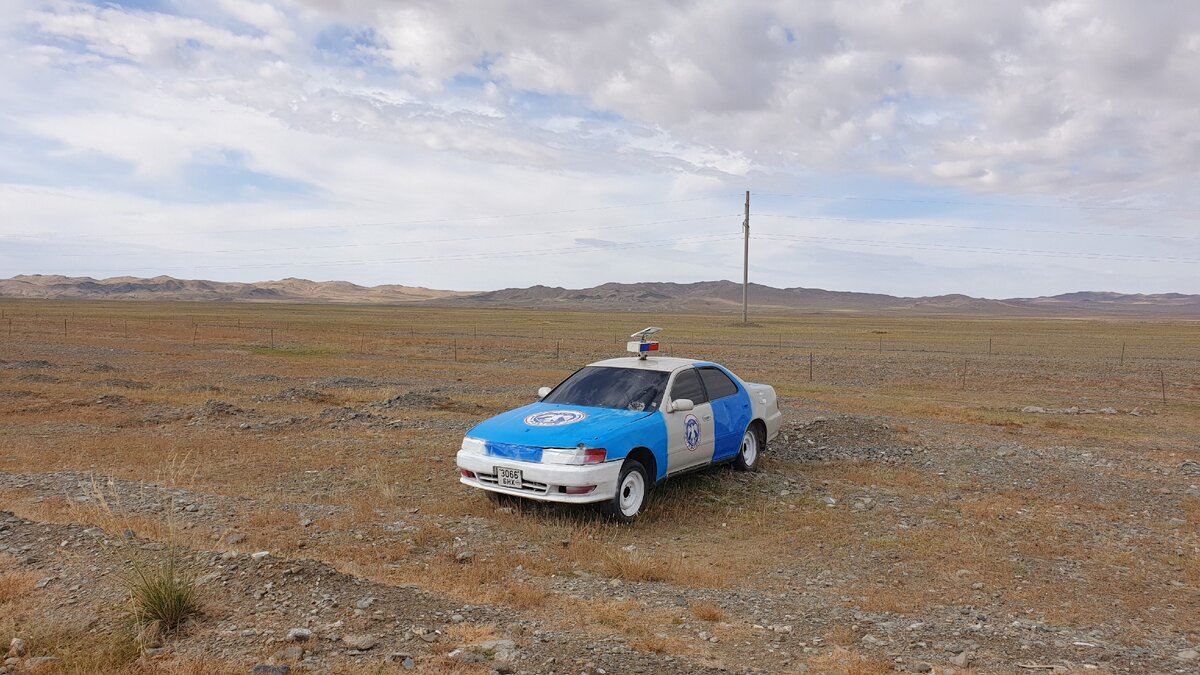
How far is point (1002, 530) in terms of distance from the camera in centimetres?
775

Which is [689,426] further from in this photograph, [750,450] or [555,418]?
[750,450]

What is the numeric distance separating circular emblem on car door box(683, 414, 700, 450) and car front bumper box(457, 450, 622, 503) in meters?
1.37

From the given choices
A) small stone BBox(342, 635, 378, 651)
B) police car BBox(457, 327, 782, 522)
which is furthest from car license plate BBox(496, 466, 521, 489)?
small stone BBox(342, 635, 378, 651)

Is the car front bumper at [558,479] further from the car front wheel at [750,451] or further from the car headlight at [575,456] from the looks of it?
the car front wheel at [750,451]

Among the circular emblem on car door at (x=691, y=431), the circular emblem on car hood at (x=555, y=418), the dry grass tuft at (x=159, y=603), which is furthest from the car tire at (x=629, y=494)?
the dry grass tuft at (x=159, y=603)

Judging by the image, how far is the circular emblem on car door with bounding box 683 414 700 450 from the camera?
8.57 metres

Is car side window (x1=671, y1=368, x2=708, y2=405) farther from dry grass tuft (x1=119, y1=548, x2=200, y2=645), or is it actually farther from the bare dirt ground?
dry grass tuft (x1=119, y1=548, x2=200, y2=645)

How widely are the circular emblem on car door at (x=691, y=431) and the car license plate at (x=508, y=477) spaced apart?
204 cm

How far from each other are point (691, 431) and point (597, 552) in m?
2.42

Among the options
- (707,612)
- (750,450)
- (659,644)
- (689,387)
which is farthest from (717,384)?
(659,644)

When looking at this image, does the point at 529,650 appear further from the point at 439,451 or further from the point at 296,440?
the point at 296,440

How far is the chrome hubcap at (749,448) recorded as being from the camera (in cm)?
1002

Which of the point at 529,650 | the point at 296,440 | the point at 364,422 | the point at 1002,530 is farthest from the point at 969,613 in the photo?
the point at 364,422

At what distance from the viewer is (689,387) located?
902cm
